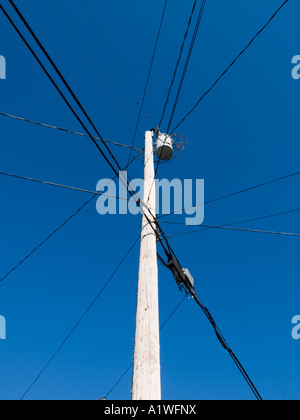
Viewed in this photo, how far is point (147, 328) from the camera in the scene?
10.6ft

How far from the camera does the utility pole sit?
283 centimetres

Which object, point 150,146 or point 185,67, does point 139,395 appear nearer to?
point 150,146

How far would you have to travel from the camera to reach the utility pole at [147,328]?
2828mm

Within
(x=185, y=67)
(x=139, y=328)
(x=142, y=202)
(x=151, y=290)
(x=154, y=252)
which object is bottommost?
(x=139, y=328)

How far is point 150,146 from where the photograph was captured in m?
6.20

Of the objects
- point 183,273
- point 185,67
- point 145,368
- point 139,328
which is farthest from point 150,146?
point 145,368

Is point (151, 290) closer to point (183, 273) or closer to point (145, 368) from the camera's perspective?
point (145, 368)

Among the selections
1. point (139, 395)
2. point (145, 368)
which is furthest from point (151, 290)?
point (139, 395)
